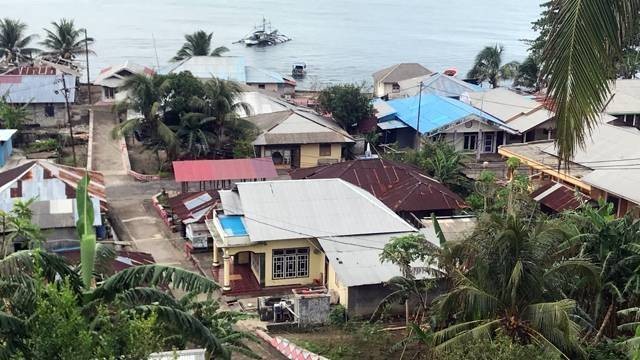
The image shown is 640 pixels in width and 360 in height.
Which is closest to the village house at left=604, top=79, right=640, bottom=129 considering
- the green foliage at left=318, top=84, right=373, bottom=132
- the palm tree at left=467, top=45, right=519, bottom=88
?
the green foliage at left=318, top=84, right=373, bottom=132

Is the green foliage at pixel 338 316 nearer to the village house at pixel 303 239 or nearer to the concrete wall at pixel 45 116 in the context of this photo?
the village house at pixel 303 239

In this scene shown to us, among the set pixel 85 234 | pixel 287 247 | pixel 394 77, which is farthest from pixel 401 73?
pixel 85 234

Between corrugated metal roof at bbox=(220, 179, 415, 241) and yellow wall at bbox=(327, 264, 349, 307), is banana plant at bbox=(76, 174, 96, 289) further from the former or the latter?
corrugated metal roof at bbox=(220, 179, 415, 241)

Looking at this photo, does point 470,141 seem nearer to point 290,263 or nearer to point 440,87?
point 440,87

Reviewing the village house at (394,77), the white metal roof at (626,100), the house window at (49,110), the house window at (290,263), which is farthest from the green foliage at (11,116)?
the white metal roof at (626,100)

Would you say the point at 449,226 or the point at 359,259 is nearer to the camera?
the point at 359,259

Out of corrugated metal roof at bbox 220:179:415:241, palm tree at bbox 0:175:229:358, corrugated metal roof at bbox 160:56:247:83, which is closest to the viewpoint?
palm tree at bbox 0:175:229:358

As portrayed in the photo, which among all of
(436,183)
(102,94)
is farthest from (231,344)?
(102,94)
